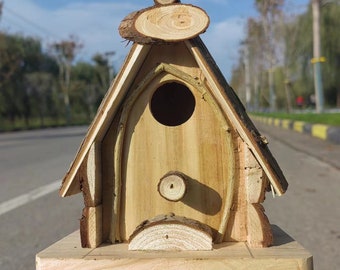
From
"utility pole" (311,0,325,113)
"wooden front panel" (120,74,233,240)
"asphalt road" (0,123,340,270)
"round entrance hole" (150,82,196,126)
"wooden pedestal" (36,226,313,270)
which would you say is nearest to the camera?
"wooden pedestal" (36,226,313,270)

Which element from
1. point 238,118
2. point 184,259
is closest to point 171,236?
point 184,259

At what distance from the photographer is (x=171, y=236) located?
156 centimetres

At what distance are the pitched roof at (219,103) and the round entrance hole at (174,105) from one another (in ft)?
1.33

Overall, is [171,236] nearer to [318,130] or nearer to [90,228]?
[90,228]

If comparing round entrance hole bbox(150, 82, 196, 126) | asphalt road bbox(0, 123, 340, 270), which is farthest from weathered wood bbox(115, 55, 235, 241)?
asphalt road bbox(0, 123, 340, 270)

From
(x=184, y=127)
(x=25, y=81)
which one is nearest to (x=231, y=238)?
(x=184, y=127)

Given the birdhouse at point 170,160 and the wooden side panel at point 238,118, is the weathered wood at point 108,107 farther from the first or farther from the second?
the wooden side panel at point 238,118

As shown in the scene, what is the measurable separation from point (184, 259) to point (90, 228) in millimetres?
329

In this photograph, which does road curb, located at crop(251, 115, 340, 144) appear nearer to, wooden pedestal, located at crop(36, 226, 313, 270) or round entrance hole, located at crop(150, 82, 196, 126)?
round entrance hole, located at crop(150, 82, 196, 126)

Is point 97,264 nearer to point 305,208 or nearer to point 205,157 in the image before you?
point 205,157

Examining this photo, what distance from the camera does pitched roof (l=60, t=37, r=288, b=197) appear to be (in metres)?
1.52

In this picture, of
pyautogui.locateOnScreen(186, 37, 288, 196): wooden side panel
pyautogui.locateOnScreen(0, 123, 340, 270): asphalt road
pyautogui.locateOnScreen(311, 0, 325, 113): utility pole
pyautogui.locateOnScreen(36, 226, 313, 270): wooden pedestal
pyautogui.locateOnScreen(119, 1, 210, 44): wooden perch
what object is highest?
pyautogui.locateOnScreen(311, 0, 325, 113): utility pole

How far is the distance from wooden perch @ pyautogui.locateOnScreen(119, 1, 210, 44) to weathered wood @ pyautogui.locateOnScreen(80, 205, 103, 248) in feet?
1.77

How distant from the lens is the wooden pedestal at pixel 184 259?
4.69ft
